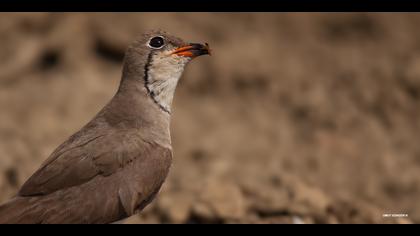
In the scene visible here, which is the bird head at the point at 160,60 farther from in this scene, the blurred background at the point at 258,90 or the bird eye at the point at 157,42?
the blurred background at the point at 258,90

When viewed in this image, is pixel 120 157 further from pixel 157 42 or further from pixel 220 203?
pixel 220 203

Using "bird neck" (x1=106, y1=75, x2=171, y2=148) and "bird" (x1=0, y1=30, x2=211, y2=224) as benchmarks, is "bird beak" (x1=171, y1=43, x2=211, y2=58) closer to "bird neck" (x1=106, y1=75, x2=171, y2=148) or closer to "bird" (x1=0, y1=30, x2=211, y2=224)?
"bird" (x1=0, y1=30, x2=211, y2=224)

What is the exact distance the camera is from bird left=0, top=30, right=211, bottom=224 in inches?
184

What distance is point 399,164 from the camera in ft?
31.3


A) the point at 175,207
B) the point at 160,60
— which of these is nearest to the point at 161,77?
the point at 160,60

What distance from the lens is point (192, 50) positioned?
18.6 feet

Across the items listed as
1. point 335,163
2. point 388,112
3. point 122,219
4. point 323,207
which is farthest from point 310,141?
point 122,219

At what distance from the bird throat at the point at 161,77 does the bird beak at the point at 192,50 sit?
86 millimetres

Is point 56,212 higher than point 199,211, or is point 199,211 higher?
point 56,212

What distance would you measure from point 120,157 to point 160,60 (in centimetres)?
103

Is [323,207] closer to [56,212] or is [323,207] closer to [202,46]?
[202,46]

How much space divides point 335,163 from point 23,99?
4.72 m

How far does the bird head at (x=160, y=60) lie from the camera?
5.58 metres
